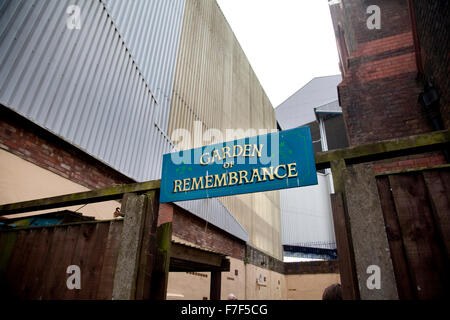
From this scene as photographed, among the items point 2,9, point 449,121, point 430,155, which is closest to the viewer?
point 449,121

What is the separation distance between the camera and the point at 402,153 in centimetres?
197

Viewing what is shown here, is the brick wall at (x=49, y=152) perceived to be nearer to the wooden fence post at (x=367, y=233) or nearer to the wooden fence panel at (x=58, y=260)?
the wooden fence panel at (x=58, y=260)

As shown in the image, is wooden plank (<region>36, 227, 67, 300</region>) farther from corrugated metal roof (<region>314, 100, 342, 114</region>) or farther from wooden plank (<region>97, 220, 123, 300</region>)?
corrugated metal roof (<region>314, 100, 342, 114</region>)

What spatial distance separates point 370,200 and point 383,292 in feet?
1.88

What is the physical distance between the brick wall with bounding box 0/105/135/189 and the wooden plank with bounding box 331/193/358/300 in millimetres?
5028

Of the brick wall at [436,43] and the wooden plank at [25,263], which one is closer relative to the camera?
the wooden plank at [25,263]

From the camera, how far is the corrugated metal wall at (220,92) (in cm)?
1084

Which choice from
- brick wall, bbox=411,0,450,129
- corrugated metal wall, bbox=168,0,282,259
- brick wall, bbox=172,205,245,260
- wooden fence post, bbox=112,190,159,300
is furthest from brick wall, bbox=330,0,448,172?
corrugated metal wall, bbox=168,0,282,259

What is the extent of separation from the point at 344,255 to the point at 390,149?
2.68 ft

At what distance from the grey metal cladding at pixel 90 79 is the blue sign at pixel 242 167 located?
3638 mm

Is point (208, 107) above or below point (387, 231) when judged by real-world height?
above

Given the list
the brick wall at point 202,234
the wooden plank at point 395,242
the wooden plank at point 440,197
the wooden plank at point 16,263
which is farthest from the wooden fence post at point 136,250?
the brick wall at point 202,234

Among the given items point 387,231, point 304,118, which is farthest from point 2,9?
point 304,118

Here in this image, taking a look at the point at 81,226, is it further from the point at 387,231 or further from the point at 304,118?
the point at 304,118
